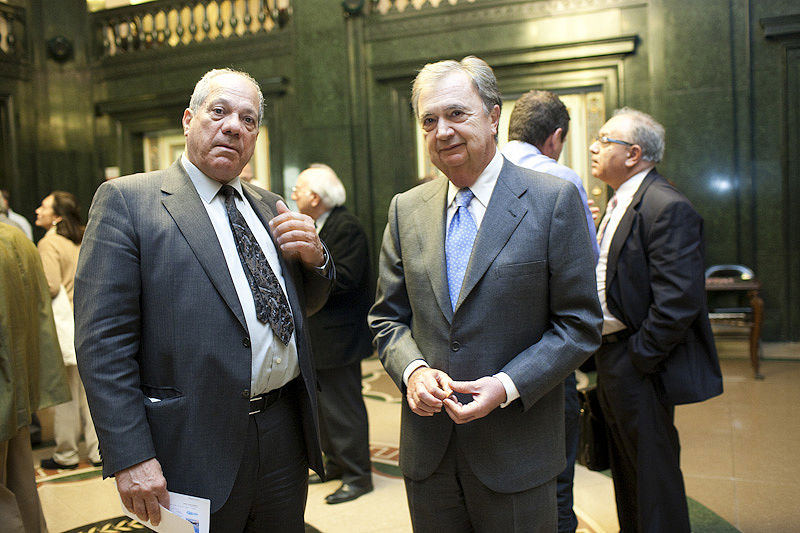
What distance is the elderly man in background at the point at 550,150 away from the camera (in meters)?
2.87

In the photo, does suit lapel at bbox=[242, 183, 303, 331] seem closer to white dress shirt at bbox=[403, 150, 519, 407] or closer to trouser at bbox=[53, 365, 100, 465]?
white dress shirt at bbox=[403, 150, 519, 407]

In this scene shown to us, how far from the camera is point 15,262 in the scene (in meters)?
3.07

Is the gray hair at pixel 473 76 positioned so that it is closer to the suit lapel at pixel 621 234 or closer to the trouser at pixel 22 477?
the suit lapel at pixel 621 234

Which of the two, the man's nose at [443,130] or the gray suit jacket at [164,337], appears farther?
the man's nose at [443,130]

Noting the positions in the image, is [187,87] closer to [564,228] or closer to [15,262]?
[15,262]

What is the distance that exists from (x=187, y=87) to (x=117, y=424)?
8.77 meters

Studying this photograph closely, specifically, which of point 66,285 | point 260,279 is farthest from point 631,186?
point 66,285

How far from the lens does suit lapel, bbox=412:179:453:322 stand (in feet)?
6.34

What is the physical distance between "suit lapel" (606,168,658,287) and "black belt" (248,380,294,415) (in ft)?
5.13

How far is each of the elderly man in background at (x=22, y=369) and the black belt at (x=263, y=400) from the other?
56.1 inches

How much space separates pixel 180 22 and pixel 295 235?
8.87m

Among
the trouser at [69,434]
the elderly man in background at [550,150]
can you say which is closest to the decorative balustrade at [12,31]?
the trouser at [69,434]

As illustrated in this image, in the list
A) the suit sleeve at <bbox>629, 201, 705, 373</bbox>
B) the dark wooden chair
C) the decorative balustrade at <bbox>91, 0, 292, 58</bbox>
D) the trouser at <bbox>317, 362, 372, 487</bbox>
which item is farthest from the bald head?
the decorative balustrade at <bbox>91, 0, 292, 58</bbox>

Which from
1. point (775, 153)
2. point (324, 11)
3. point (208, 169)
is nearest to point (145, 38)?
point (324, 11)
